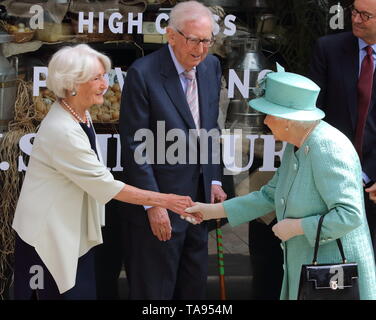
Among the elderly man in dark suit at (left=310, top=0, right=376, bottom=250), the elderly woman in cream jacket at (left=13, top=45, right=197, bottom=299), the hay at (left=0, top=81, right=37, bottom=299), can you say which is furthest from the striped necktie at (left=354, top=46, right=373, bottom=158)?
the hay at (left=0, top=81, right=37, bottom=299)

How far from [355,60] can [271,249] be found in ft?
4.46

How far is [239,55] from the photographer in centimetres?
538

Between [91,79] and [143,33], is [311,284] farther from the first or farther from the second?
[143,33]

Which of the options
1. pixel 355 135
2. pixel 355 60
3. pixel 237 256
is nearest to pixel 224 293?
pixel 237 256

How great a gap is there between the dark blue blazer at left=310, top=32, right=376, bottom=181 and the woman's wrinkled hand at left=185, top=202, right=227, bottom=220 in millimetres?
1008

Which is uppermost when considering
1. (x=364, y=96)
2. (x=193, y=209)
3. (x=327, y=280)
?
(x=364, y=96)

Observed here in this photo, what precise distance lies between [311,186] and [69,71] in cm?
134

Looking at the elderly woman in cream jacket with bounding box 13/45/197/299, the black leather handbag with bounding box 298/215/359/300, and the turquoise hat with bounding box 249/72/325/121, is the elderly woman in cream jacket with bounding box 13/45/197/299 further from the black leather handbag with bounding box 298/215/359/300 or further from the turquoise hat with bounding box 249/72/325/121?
the black leather handbag with bounding box 298/215/359/300

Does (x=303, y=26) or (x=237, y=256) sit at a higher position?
(x=303, y=26)

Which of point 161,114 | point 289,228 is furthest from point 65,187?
point 289,228

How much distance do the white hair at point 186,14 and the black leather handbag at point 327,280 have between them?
149 cm

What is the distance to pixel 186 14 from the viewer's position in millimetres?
4785

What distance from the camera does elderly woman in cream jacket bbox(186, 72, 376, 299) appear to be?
3857 millimetres

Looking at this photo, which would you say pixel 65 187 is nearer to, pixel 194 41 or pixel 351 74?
pixel 194 41
